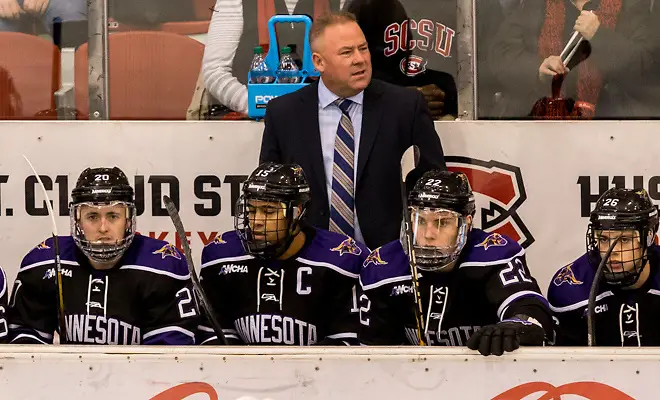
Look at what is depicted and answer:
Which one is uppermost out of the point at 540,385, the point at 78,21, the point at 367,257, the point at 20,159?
the point at 78,21

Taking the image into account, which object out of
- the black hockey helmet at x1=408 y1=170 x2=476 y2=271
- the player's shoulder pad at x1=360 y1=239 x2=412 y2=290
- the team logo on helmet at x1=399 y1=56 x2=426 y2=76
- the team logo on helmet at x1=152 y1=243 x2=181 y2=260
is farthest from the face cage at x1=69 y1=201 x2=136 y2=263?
the team logo on helmet at x1=399 y1=56 x2=426 y2=76

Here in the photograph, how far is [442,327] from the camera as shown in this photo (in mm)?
3836

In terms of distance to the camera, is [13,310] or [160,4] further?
[160,4]

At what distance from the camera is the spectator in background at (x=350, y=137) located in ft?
14.8

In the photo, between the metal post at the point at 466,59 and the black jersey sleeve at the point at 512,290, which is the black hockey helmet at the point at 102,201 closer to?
the black jersey sleeve at the point at 512,290

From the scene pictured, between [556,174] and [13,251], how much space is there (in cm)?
232

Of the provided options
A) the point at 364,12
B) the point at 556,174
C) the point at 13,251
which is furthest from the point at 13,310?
the point at 556,174

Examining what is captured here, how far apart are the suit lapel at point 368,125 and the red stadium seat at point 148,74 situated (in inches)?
33.8

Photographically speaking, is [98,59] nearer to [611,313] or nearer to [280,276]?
[280,276]

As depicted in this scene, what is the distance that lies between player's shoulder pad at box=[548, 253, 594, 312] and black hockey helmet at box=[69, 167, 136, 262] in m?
1.42

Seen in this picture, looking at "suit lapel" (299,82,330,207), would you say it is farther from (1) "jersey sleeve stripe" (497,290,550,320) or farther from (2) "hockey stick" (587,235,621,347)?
(2) "hockey stick" (587,235,621,347)

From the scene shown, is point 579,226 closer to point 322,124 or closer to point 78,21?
point 322,124

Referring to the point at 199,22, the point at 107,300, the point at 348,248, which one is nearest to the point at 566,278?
the point at 348,248

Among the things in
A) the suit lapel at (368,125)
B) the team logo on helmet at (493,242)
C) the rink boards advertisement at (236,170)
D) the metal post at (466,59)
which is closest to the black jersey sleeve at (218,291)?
the suit lapel at (368,125)
